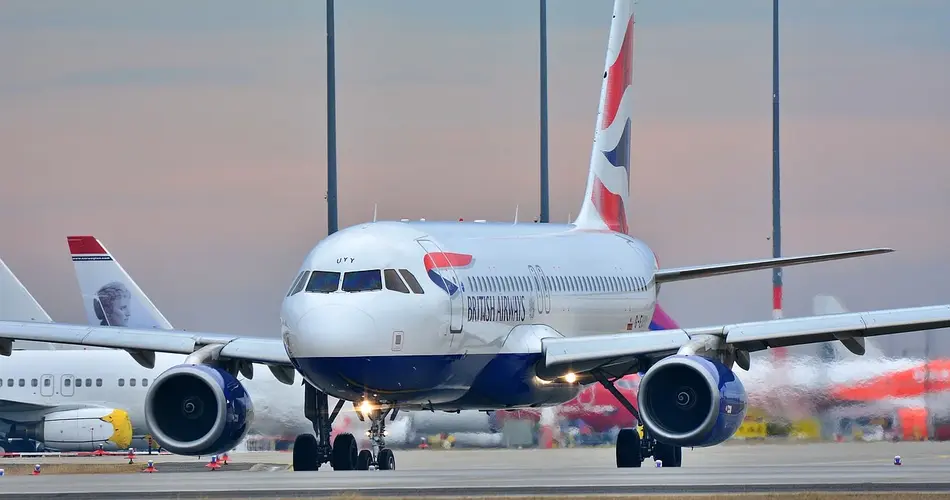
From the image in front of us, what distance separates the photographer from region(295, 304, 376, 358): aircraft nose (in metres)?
31.0

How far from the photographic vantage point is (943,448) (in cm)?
4603

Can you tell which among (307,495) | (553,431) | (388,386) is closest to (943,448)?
(553,431)

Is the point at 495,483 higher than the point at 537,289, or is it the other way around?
the point at 537,289

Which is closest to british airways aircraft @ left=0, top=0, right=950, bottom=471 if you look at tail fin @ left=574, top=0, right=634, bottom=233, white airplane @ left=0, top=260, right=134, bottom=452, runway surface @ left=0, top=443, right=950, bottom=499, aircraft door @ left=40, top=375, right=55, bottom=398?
runway surface @ left=0, top=443, right=950, bottom=499

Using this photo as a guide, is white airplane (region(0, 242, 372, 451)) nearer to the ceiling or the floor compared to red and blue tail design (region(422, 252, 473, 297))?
nearer to the floor

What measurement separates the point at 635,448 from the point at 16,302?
41375 millimetres

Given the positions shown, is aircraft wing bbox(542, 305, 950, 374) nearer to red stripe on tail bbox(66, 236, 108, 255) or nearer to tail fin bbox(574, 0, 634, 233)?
tail fin bbox(574, 0, 634, 233)

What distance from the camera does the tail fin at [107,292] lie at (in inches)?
2837

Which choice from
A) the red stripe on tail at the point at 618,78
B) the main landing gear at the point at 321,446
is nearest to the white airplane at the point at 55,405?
the red stripe on tail at the point at 618,78

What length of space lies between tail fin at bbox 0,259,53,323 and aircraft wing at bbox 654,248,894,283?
34.3 m

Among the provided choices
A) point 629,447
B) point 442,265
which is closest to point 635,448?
point 629,447

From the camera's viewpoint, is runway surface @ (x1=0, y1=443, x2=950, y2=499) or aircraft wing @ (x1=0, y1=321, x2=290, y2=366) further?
aircraft wing @ (x1=0, y1=321, x2=290, y2=366)

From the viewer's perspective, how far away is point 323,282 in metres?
31.7

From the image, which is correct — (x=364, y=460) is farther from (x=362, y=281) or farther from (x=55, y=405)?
(x=55, y=405)
